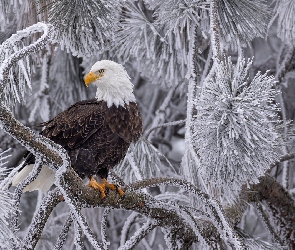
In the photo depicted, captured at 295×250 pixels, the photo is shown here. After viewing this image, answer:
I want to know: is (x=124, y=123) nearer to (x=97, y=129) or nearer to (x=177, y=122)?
(x=97, y=129)

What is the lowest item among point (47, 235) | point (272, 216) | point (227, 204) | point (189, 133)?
point (47, 235)

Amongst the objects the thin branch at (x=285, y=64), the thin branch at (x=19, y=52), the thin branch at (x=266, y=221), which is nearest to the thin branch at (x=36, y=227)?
the thin branch at (x=19, y=52)

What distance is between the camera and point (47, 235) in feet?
15.0

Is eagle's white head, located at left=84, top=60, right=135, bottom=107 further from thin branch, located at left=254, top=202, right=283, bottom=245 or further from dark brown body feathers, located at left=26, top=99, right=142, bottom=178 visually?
thin branch, located at left=254, top=202, right=283, bottom=245

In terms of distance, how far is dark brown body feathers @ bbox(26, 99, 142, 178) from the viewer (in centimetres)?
277

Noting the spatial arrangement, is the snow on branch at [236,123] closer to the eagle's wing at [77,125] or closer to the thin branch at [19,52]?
the eagle's wing at [77,125]

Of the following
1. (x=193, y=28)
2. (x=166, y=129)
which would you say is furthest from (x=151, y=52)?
(x=166, y=129)

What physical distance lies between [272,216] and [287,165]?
0.69 meters

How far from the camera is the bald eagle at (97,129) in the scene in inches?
109

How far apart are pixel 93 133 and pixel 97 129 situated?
0.02 m

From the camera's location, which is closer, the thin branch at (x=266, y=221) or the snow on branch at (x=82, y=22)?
the snow on branch at (x=82, y=22)

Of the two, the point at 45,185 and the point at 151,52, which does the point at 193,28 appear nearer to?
the point at 151,52

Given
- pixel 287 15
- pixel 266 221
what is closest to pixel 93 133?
pixel 266 221

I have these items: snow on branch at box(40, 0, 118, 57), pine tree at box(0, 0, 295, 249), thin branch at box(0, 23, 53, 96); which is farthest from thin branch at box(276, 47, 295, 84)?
thin branch at box(0, 23, 53, 96)
